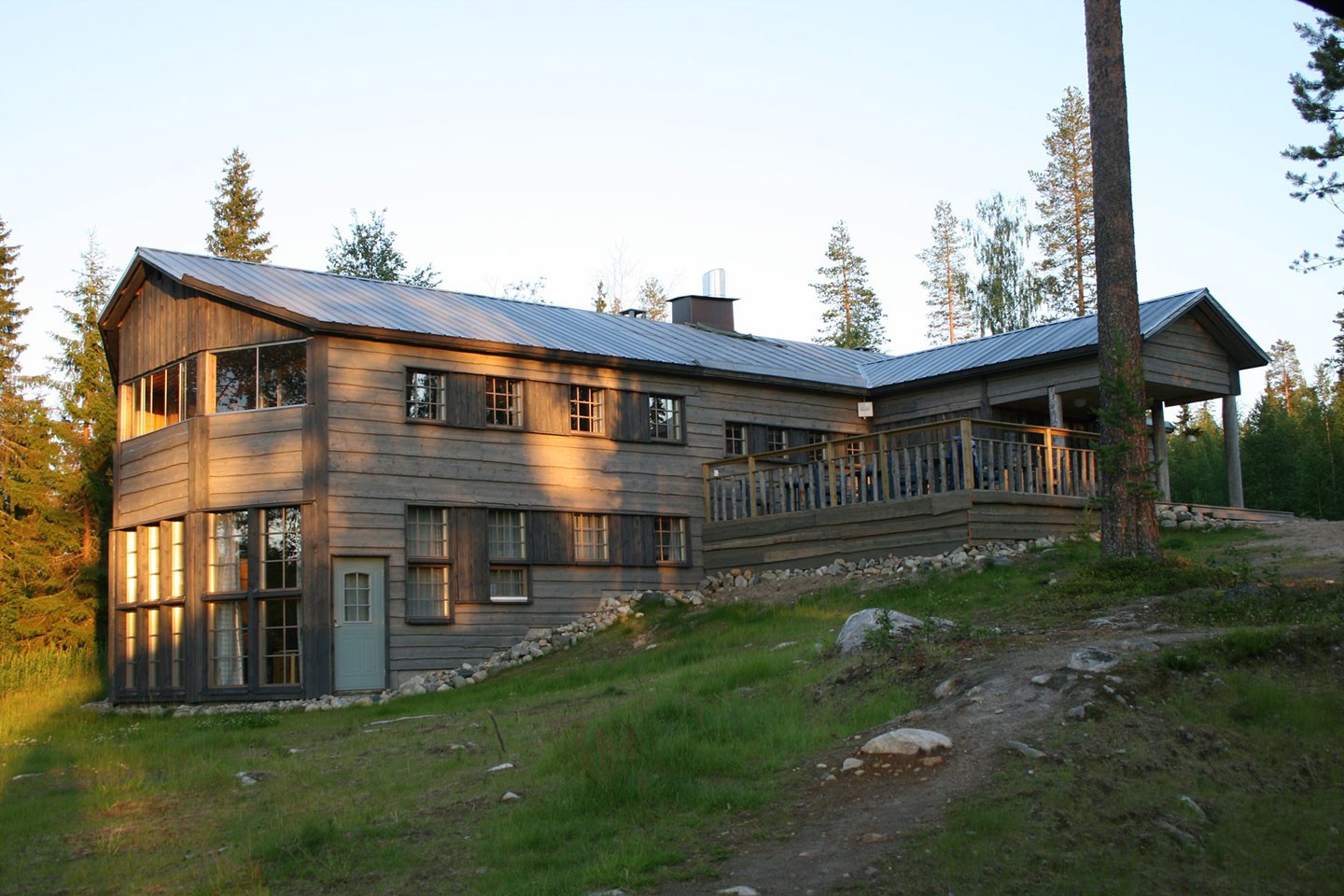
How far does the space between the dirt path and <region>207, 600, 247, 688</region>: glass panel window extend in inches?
537

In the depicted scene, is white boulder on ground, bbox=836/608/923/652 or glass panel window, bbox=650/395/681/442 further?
glass panel window, bbox=650/395/681/442

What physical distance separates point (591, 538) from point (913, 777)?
1534cm

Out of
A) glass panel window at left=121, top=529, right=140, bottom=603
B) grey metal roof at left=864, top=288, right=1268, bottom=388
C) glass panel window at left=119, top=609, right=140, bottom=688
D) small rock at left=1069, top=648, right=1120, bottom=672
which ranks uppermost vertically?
grey metal roof at left=864, top=288, right=1268, bottom=388

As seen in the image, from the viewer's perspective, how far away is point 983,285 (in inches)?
1854

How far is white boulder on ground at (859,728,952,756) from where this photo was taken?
27.4 ft

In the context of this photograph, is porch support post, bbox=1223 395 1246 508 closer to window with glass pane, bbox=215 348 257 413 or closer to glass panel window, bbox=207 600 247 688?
window with glass pane, bbox=215 348 257 413

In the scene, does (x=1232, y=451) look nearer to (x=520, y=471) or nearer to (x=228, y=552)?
(x=520, y=471)

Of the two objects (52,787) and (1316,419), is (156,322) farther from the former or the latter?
(1316,419)

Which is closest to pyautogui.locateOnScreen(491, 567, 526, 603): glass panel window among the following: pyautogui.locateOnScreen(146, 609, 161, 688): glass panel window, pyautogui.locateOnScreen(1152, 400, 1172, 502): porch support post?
pyautogui.locateOnScreen(146, 609, 161, 688): glass panel window

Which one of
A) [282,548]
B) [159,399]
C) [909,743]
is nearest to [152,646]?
[282,548]

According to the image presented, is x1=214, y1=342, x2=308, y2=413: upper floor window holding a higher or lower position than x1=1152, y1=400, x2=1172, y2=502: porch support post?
higher

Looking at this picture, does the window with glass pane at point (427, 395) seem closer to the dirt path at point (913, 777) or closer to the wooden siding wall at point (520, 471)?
the wooden siding wall at point (520, 471)

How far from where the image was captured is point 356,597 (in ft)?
66.1

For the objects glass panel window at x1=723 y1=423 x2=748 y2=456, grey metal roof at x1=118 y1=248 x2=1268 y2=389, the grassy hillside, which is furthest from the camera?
glass panel window at x1=723 y1=423 x2=748 y2=456
